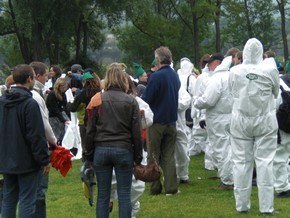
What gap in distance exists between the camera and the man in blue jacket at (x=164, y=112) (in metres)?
9.53

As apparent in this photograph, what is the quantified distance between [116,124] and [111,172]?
0.60m

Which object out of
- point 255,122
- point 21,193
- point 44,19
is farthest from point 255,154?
point 44,19

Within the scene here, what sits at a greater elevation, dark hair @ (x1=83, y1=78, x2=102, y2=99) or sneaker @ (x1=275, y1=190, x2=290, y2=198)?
dark hair @ (x1=83, y1=78, x2=102, y2=99)

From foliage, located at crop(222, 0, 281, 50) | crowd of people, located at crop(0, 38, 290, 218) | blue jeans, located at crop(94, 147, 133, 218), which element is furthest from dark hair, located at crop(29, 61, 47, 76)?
foliage, located at crop(222, 0, 281, 50)

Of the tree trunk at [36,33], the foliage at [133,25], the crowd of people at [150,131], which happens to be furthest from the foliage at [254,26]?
the crowd of people at [150,131]

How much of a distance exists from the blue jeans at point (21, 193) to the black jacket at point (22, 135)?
144 millimetres

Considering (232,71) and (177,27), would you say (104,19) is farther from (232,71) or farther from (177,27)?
(232,71)

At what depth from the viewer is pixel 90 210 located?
919cm

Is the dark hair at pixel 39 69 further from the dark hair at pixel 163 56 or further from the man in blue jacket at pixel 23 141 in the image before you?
the dark hair at pixel 163 56

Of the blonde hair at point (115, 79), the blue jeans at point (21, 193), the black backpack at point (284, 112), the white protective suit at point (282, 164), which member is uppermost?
the blonde hair at point (115, 79)

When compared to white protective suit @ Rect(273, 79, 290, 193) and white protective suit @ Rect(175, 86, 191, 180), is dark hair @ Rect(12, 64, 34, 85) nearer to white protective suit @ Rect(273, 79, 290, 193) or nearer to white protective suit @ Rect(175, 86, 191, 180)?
white protective suit @ Rect(175, 86, 191, 180)

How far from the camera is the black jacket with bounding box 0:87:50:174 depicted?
21.9 feet

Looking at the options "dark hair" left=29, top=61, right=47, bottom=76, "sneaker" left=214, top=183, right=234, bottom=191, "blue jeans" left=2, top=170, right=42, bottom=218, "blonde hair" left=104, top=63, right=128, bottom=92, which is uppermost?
"dark hair" left=29, top=61, right=47, bottom=76

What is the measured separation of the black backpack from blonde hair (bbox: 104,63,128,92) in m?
2.80
